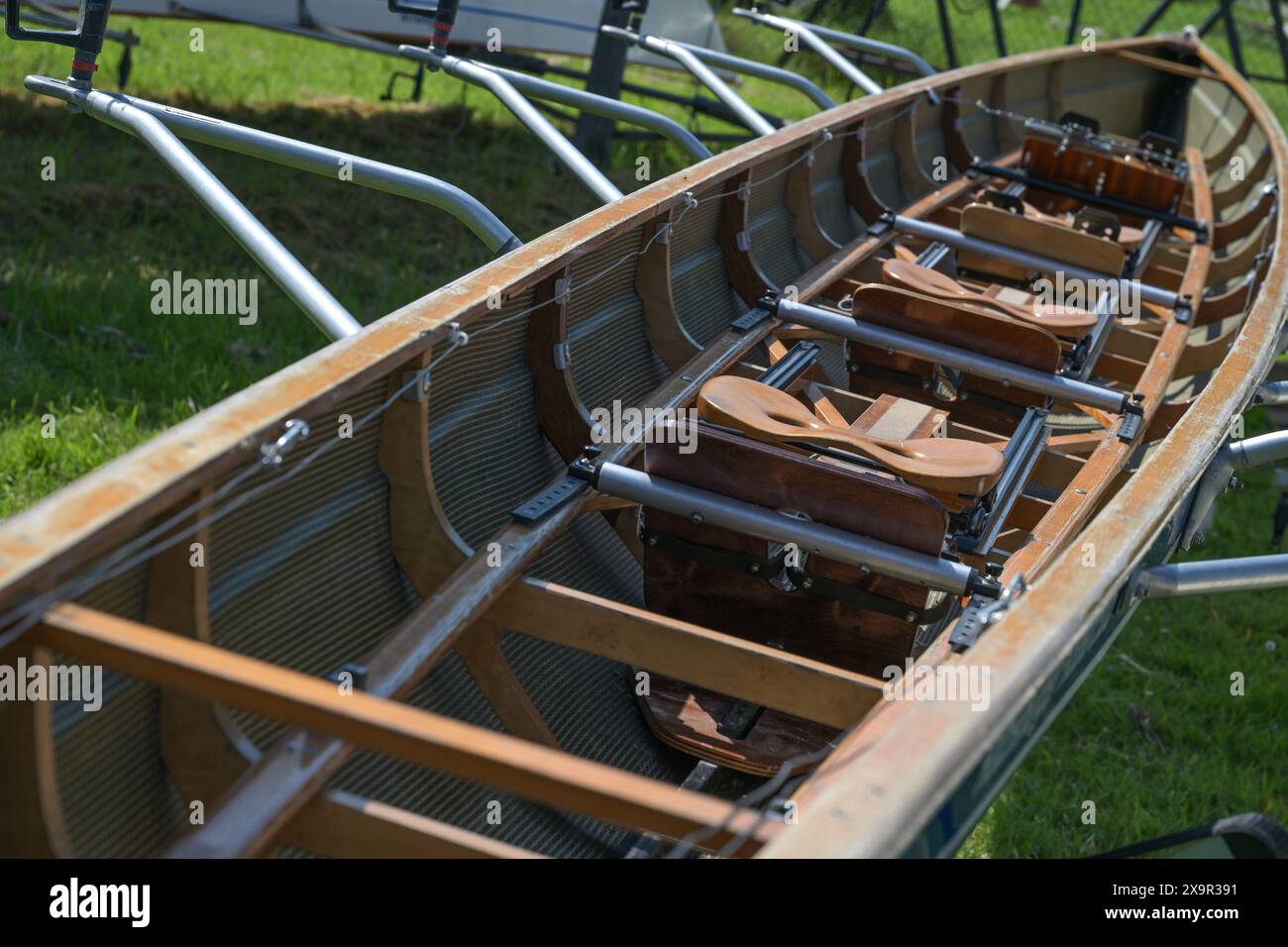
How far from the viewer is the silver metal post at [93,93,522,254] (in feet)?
10.7

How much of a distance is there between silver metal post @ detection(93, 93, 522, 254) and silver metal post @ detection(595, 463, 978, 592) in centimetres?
73

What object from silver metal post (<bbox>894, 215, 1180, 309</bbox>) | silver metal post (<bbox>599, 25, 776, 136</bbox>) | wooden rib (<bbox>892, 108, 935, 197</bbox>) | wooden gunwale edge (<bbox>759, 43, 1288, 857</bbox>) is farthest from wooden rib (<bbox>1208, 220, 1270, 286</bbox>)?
wooden gunwale edge (<bbox>759, 43, 1288, 857</bbox>)

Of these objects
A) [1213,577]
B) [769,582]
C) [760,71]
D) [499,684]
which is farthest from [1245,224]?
[499,684]

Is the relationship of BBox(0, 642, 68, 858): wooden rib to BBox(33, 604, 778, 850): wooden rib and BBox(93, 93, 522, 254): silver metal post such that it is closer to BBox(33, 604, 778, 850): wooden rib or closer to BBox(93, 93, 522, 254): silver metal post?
BBox(33, 604, 778, 850): wooden rib

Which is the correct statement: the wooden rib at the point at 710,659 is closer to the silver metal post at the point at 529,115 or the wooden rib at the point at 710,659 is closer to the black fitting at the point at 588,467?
the black fitting at the point at 588,467

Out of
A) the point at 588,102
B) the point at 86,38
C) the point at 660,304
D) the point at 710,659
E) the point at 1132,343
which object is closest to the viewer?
A: the point at 710,659

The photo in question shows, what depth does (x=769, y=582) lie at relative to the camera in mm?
3055

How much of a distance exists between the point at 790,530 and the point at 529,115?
1.93 m

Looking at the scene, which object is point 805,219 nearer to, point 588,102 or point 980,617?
point 588,102

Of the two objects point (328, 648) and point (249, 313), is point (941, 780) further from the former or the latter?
point (249, 313)

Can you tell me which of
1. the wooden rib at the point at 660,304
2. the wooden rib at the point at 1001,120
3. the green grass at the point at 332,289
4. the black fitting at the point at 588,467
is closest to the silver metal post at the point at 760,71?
the green grass at the point at 332,289

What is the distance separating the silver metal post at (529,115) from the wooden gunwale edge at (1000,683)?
1.60 m

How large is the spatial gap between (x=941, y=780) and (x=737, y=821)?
295 millimetres

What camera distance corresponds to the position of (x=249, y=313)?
5.30m
